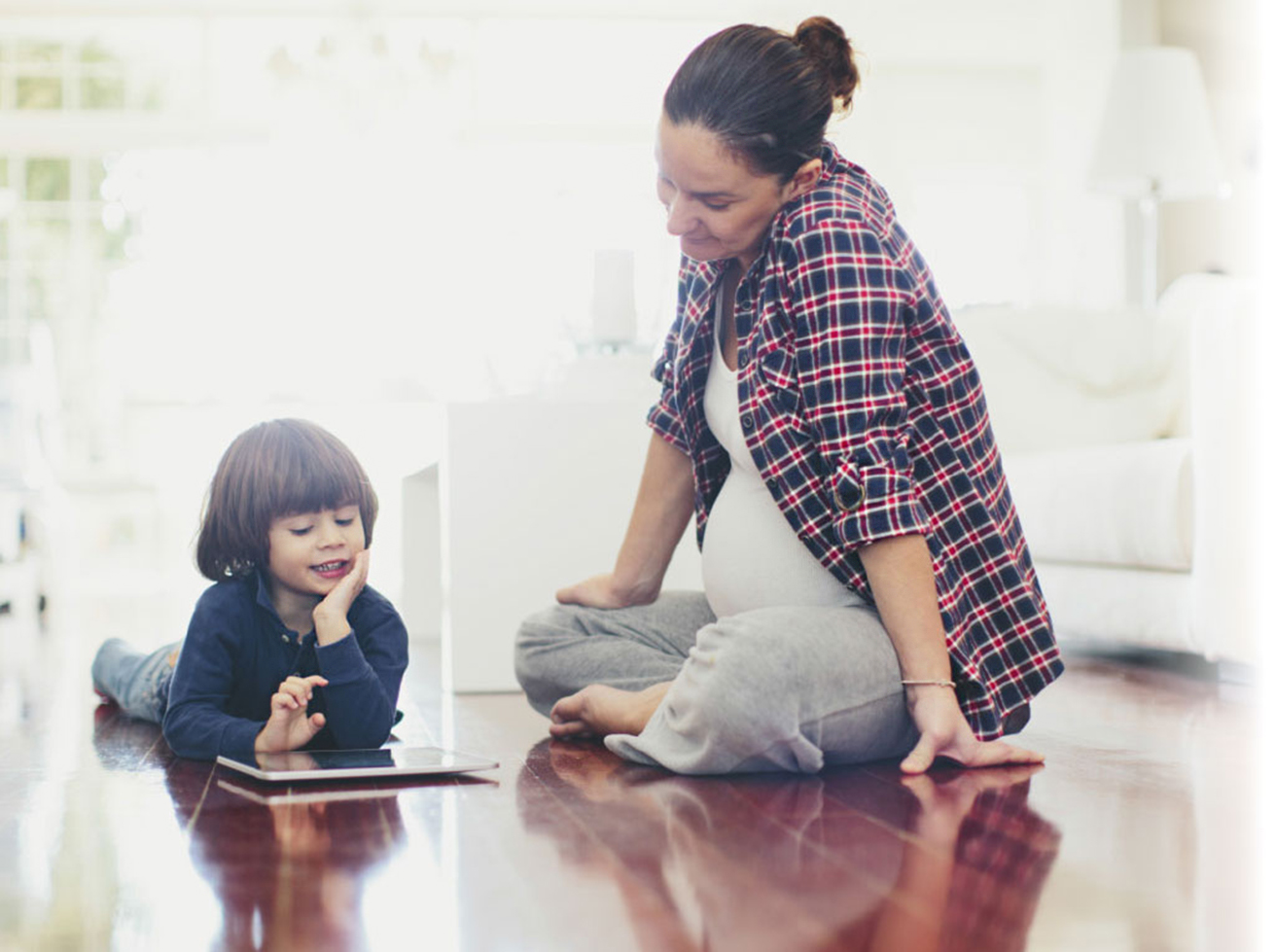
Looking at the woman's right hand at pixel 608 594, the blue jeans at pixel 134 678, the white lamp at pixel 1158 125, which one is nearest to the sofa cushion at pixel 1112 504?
the woman's right hand at pixel 608 594

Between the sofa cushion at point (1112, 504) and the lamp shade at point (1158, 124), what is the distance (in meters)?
1.50

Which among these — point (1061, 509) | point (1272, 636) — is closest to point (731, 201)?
point (1272, 636)

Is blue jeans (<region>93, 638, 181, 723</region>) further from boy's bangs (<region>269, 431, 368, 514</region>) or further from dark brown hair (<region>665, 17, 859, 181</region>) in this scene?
dark brown hair (<region>665, 17, 859, 181</region>)

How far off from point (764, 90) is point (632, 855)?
2.49ft

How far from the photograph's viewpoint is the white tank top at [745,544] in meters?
1.57

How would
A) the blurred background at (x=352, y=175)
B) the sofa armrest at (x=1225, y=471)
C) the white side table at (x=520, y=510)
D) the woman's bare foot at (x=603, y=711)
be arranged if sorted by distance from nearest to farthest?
the woman's bare foot at (x=603, y=711) → the sofa armrest at (x=1225, y=471) → the white side table at (x=520, y=510) → the blurred background at (x=352, y=175)

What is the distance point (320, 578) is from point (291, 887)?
0.67 metres

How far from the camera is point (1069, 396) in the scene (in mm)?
3479

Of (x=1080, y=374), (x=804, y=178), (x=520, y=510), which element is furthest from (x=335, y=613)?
(x=1080, y=374)

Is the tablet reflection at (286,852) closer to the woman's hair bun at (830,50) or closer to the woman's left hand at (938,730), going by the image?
the woman's left hand at (938,730)

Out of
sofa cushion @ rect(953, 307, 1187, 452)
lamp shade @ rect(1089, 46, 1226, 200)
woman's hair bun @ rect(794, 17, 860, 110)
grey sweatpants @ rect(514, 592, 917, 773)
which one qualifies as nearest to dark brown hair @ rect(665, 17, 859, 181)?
woman's hair bun @ rect(794, 17, 860, 110)

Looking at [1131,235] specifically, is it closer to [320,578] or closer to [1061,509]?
[1061,509]

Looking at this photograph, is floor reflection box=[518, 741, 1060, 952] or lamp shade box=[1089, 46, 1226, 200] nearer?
floor reflection box=[518, 741, 1060, 952]

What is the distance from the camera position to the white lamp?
14.3 ft
